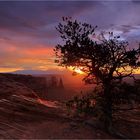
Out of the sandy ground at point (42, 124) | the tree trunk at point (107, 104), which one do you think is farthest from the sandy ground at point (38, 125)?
the tree trunk at point (107, 104)

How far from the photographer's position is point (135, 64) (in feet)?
59.0

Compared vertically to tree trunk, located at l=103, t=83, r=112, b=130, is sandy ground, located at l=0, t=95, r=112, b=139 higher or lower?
lower

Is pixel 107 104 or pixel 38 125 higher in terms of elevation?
pixel 107 104

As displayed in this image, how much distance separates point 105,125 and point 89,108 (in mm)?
1279

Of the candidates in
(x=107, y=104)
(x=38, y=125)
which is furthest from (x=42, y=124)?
(x=107, y=104)

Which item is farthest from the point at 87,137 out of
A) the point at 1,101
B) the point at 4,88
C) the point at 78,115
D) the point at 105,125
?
the point at 4,88

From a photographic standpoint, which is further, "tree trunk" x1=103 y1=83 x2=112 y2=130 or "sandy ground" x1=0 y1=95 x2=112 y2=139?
"tree trunk" x1=103 y1=83 x2=112 y2=130

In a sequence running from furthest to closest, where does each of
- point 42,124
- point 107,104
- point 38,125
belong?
point 107,104, point 42,124, point 38,125

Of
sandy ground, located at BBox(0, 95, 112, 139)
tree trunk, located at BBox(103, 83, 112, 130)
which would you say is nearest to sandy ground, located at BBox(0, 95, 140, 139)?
sandy ground, located at BBox(0, 95, 112, 139)

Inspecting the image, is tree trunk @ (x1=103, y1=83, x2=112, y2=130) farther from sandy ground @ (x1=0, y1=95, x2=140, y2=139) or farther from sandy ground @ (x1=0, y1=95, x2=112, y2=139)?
sandy ground @ (x1=0, y1=95, x2=112, y2=139)

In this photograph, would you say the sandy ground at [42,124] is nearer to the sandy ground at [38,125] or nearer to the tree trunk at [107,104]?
the sandy ground at [38,125]

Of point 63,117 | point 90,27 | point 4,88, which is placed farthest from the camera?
point 4,88

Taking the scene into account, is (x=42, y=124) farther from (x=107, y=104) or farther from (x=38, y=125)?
(x=107, y=104)

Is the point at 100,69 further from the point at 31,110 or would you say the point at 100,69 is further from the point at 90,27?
the point at 31,110
